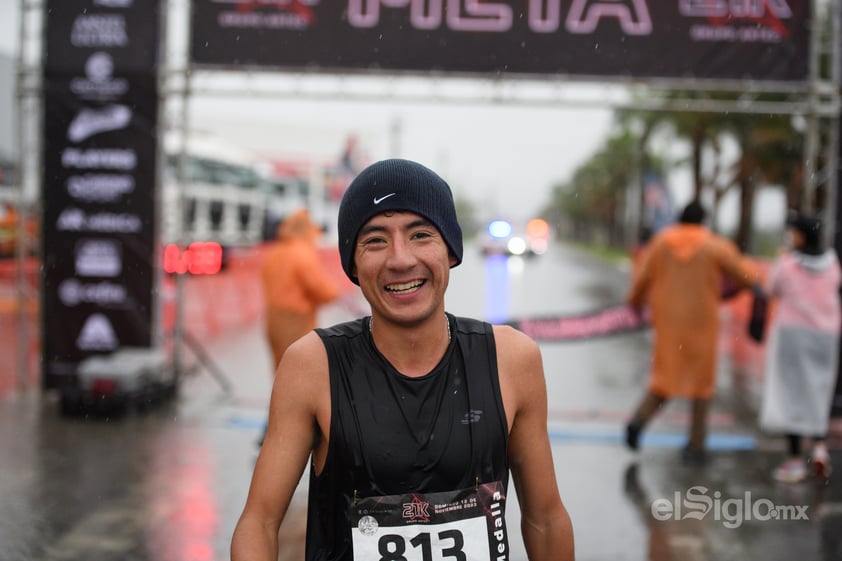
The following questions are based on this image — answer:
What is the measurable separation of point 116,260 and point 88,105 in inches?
56.9

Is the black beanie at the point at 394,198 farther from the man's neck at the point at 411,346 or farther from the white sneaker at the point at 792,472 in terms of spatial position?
the white sneaker at the point at 792,472

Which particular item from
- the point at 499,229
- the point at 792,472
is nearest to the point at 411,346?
the point at 499,229

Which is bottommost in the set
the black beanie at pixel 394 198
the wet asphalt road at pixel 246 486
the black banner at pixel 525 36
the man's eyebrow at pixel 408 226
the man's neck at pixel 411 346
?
the wet asphalt road at pixel 246 486

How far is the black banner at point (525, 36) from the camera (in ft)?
24.5

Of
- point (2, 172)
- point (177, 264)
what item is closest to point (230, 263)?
point (2, 172)

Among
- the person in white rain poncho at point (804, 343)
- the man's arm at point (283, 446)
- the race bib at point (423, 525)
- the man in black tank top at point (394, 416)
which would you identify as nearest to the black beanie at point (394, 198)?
the man in black tank top at point (394, 416)

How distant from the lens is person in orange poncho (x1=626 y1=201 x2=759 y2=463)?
6562 millimetres

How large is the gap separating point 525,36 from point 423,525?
6.25 metres

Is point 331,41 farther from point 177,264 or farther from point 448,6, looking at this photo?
point 177,264

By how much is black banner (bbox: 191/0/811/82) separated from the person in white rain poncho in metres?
2.01

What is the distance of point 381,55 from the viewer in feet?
25.2

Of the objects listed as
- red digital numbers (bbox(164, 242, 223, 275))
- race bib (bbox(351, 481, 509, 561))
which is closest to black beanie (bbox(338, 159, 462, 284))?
race bib (bbox(351, 481, 509, 561))

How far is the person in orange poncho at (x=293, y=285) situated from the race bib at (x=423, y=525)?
4508 mm

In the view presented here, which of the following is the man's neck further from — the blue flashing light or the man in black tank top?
the blue flashing light
